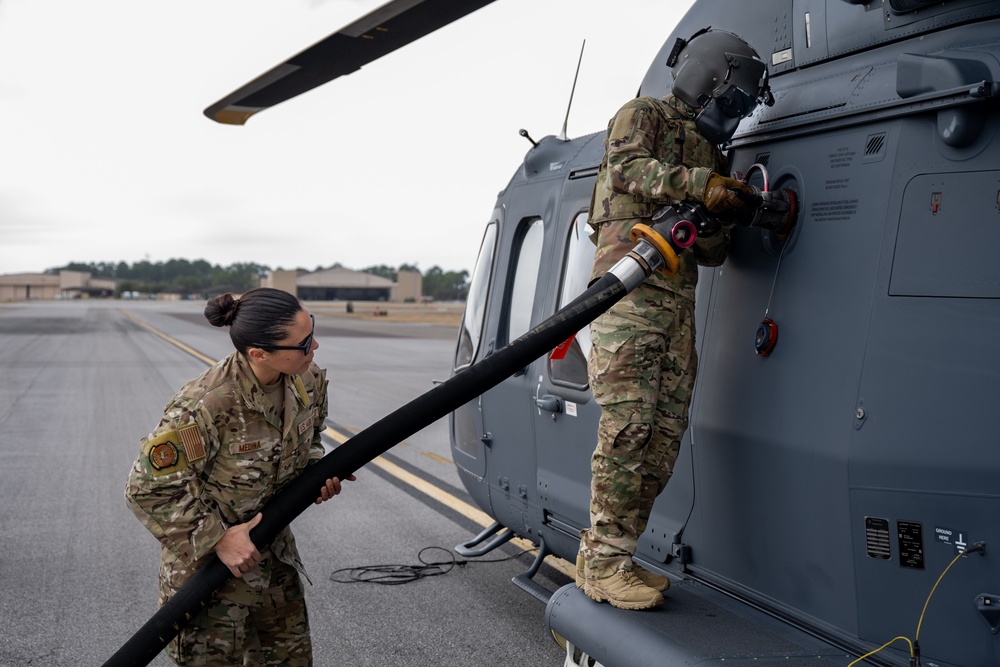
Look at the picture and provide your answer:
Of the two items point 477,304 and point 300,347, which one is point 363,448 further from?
point 477,304

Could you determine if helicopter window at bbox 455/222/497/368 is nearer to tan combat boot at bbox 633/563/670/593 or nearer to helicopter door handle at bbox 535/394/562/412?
helicopter door handle at bbox 535/394/562/412

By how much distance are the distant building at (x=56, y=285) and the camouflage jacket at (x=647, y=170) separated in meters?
196

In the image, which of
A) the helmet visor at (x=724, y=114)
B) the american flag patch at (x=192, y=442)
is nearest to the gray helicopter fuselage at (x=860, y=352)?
the helmet visor at (x=724, y=114)

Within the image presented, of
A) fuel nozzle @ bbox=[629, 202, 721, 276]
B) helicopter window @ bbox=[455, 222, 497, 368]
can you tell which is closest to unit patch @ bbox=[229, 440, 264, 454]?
fuel nozzle @ bbox=[629, 202, 721, 276]

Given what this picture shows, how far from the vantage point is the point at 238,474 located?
299 cm

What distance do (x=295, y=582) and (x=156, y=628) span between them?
60 centimetres

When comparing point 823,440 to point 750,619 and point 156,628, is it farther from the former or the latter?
point 156,628

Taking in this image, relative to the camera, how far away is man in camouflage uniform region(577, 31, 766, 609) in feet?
11.0

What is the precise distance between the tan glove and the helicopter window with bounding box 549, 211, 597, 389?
54.8 inches

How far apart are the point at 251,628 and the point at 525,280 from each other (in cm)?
276

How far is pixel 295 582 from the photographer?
323 cm

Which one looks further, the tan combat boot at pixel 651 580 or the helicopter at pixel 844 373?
the tan combat boot at pixel 651 580

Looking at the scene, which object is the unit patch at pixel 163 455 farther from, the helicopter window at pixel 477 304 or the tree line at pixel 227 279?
the tree line at pixel 227 279

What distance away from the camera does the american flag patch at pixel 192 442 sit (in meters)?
2.82
